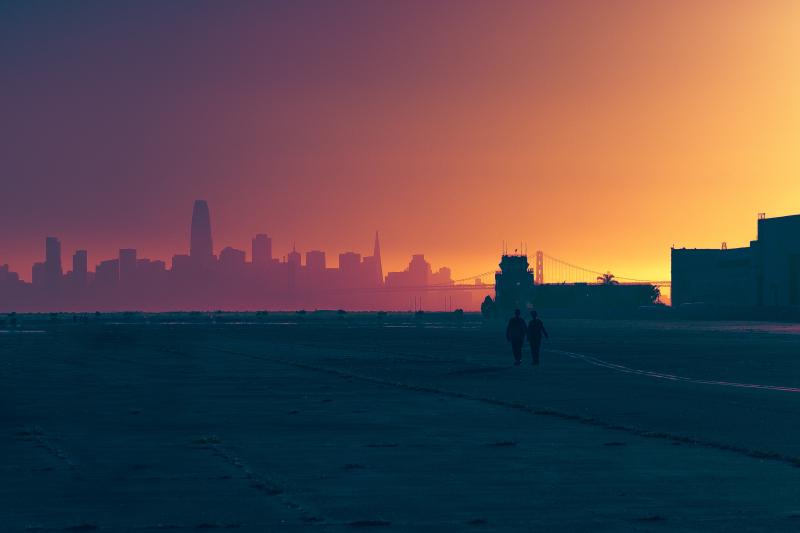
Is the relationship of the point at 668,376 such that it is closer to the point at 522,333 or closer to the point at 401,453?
the point at 522,333

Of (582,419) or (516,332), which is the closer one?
(582,419)

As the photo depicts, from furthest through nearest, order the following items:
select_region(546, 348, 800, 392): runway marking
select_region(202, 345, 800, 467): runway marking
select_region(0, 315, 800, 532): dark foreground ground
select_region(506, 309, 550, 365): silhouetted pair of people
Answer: select_region(506, 309, 550, 365): silhouetted pair of people < select_region(546, 348, 800, 392): runway marking < select_region(202, 345, 800, 467): runway marking < select_region(0, 315, 800, 532): dark foreground ground

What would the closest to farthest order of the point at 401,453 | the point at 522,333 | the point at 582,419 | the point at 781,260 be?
the point at 401,453 < the point at 582,419 < the point at 522,333 < the point at 781,260

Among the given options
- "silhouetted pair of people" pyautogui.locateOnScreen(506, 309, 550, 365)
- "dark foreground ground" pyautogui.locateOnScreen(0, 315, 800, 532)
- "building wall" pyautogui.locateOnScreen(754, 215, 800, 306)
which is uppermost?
"building wall" pyautogui.locateOnScreen(754, 215, 800, 306)

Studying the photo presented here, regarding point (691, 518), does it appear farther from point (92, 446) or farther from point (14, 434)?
point (14, 434)

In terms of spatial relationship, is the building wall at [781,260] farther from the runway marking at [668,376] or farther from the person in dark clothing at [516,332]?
the person in dark clothing at [516,332]

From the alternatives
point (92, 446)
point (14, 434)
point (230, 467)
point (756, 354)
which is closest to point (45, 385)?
point (14, 434)

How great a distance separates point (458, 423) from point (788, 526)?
1218 centimetres

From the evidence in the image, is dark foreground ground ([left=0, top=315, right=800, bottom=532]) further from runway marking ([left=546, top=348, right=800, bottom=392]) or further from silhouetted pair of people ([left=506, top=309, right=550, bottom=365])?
silhouetted pair of people ([left=506, top=309, right=550, bottom=365])

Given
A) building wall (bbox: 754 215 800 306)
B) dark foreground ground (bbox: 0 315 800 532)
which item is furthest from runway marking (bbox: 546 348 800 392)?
building wall (bbox: 754 215 800 306)

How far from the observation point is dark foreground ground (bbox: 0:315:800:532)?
1338cm

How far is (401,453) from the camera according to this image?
1928 cm

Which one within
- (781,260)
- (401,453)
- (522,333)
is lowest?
(401,453)

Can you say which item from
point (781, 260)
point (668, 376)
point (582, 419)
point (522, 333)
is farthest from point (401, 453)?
point (781, 260)
